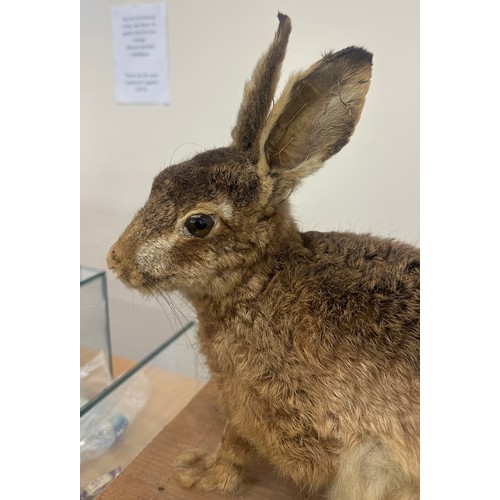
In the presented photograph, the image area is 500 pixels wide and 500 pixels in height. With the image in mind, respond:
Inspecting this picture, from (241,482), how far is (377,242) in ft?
1.28

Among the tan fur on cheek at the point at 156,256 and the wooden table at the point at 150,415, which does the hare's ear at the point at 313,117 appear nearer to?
the tan fur on cheek at the point at 156,256

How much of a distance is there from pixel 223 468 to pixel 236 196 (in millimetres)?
395

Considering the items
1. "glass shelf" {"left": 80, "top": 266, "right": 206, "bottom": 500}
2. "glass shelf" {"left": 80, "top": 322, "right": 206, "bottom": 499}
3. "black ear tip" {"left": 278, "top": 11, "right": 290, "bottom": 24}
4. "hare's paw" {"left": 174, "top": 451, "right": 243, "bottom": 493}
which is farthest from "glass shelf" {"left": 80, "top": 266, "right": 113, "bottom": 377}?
"black ear tip" {"left": 278, "top": 11, "right": 290, "bottom": 24}

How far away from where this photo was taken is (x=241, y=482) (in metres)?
0.67

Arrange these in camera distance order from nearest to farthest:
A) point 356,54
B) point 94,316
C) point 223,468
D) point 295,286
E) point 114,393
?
point 356,54 → point 295,286 → point 223,468 → point 114,393 → point 94,316

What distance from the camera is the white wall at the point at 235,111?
536mm

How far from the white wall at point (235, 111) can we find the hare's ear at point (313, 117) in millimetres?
85

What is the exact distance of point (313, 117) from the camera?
50cm

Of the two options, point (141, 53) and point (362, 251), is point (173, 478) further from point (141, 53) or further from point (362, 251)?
point (141, 53)

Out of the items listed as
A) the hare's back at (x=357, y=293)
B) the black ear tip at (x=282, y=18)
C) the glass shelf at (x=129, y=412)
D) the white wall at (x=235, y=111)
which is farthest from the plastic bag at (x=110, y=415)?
the black ear tip at (x=282, y=18)

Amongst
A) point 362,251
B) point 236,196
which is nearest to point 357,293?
point 362,251

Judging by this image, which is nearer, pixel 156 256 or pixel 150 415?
pixel 156 256
